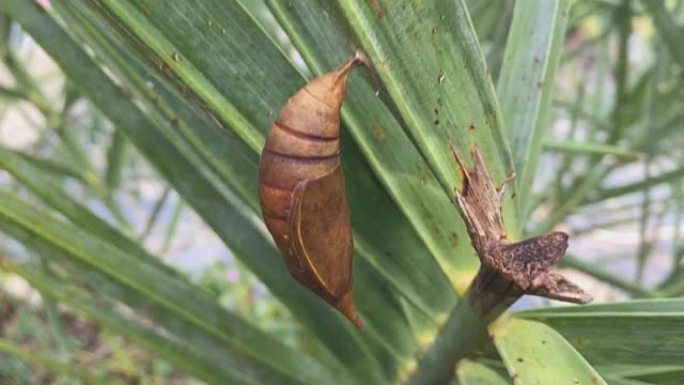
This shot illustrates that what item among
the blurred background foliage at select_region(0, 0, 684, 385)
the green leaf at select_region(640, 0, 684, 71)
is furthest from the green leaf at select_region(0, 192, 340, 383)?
the green leaf at select_region(640, 0, 684, 71)

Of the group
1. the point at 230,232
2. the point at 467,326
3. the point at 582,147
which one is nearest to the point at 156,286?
the point at 230,232

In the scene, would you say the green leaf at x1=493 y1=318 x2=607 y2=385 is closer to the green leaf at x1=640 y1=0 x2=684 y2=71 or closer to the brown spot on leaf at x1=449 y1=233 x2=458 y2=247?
the brown spot on leaf at x1=449 y1=233 x2=458 y2=247

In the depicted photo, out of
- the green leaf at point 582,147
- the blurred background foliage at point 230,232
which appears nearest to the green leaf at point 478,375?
the blurred background foliage at point 230,232

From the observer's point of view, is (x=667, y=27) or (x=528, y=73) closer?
(x=528, y=73)

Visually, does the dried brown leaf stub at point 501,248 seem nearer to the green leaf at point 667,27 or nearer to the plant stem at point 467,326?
the plant stem at point 467,326

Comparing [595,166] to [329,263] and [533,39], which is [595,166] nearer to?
[533,39]

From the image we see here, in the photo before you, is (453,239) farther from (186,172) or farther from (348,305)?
(186,172)
